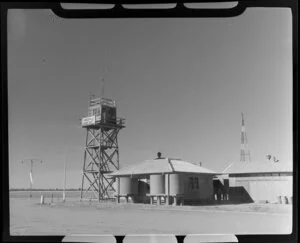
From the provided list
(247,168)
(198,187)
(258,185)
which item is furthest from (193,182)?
(258,185)

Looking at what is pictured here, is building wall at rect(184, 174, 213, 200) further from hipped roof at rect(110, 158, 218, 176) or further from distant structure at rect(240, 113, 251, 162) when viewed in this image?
distant structure at rect(240, 113, 251, 162)

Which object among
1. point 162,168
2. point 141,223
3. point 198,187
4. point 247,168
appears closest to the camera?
point 141,223

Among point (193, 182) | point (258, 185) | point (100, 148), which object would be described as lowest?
point (258, 185)

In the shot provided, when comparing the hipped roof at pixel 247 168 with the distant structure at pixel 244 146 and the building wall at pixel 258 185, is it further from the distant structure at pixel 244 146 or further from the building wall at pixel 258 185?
the distant structure at pixel 244 146

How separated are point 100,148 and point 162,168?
5.28 feet

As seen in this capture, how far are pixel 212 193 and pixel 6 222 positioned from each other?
→ 751 centimetres

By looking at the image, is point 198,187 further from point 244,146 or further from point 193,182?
point 244,146

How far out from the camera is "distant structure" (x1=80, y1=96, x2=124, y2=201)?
29.8 feet

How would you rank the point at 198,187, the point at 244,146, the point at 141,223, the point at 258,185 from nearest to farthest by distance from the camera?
the point at 141,223 < the point at 244,146 < the point at 198,187 < the point at 258,185

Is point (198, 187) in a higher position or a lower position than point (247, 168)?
lower

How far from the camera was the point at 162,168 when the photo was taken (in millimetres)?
10391

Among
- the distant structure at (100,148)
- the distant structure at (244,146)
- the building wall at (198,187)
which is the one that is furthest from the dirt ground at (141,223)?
the building wall at (198,187)

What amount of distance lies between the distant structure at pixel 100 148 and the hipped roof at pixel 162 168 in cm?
35

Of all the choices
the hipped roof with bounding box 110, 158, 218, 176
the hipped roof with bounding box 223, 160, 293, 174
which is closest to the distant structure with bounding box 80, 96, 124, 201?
the hipped roof with bounding box 110, 158, 218, 176
